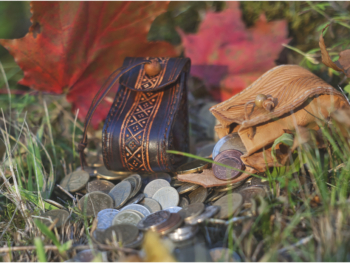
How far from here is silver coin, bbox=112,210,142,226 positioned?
1442 millimetres

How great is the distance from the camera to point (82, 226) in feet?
5.01

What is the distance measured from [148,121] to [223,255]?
0.93 meters

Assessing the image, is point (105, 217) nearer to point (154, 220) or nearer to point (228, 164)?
point (154, 220)

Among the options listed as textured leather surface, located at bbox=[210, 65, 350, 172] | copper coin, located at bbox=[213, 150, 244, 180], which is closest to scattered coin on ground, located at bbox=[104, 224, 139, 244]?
copper coin, located at bbox=[213, 150, 244, 180]

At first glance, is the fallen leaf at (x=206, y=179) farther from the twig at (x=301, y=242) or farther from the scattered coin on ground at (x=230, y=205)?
the twig at (x=301, y=242)

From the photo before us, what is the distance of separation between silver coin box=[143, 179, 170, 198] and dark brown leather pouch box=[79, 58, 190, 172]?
73 millimetres

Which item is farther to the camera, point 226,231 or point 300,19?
point 300,19

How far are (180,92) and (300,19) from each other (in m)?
1.56

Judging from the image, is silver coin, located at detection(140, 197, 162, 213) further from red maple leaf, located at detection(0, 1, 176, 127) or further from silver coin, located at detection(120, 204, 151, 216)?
red maple leaf, located at detection(0, 1, 176, 127)

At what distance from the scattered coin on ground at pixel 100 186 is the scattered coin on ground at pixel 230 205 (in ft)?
2.47

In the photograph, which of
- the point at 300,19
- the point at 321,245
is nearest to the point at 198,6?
the point at 300,19

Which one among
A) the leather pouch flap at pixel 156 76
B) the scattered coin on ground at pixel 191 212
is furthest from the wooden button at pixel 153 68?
the scattered coin on ground at pixel 191 212

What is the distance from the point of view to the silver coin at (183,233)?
3.99 feet

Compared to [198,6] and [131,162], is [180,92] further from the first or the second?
[198,6]
